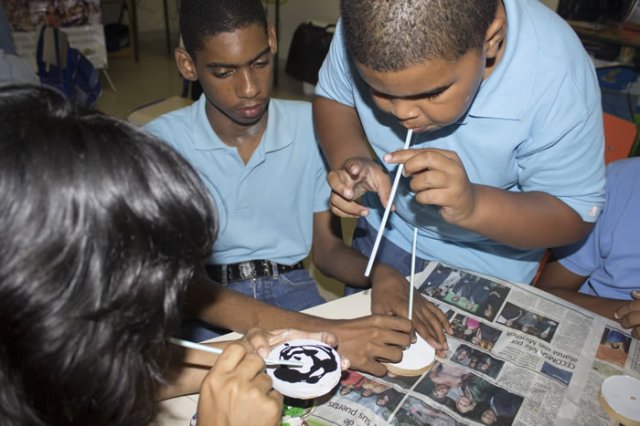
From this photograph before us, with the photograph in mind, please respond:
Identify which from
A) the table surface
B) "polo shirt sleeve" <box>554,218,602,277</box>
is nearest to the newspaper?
the table surface

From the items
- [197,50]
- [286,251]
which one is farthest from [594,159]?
[197,50]

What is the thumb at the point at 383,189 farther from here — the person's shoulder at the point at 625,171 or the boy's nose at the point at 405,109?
the person's shoulder at the point at 625,171

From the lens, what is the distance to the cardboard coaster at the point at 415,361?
84 cm

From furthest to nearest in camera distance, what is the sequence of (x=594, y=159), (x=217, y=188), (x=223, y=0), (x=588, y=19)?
1. (x=588, y=19)
2. (x=217, y=188)
3. (x=223, y=0)
4. (x=594, y=159)

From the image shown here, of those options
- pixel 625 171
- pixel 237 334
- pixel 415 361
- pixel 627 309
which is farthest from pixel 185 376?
pixel 625 171

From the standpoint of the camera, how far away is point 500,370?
85 cm

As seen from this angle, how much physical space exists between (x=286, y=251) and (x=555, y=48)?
0.73 m

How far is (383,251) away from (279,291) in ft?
0.87

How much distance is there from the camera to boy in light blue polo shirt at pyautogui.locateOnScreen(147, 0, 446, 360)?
112 centimetres

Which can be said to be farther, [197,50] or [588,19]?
[588,19]

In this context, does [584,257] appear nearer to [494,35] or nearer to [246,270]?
[494,35]

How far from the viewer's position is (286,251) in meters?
1.28

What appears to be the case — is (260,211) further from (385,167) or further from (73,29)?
(73,29)

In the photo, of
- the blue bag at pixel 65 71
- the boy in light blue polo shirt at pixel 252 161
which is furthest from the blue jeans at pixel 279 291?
the blue bag at pixel 65 71
